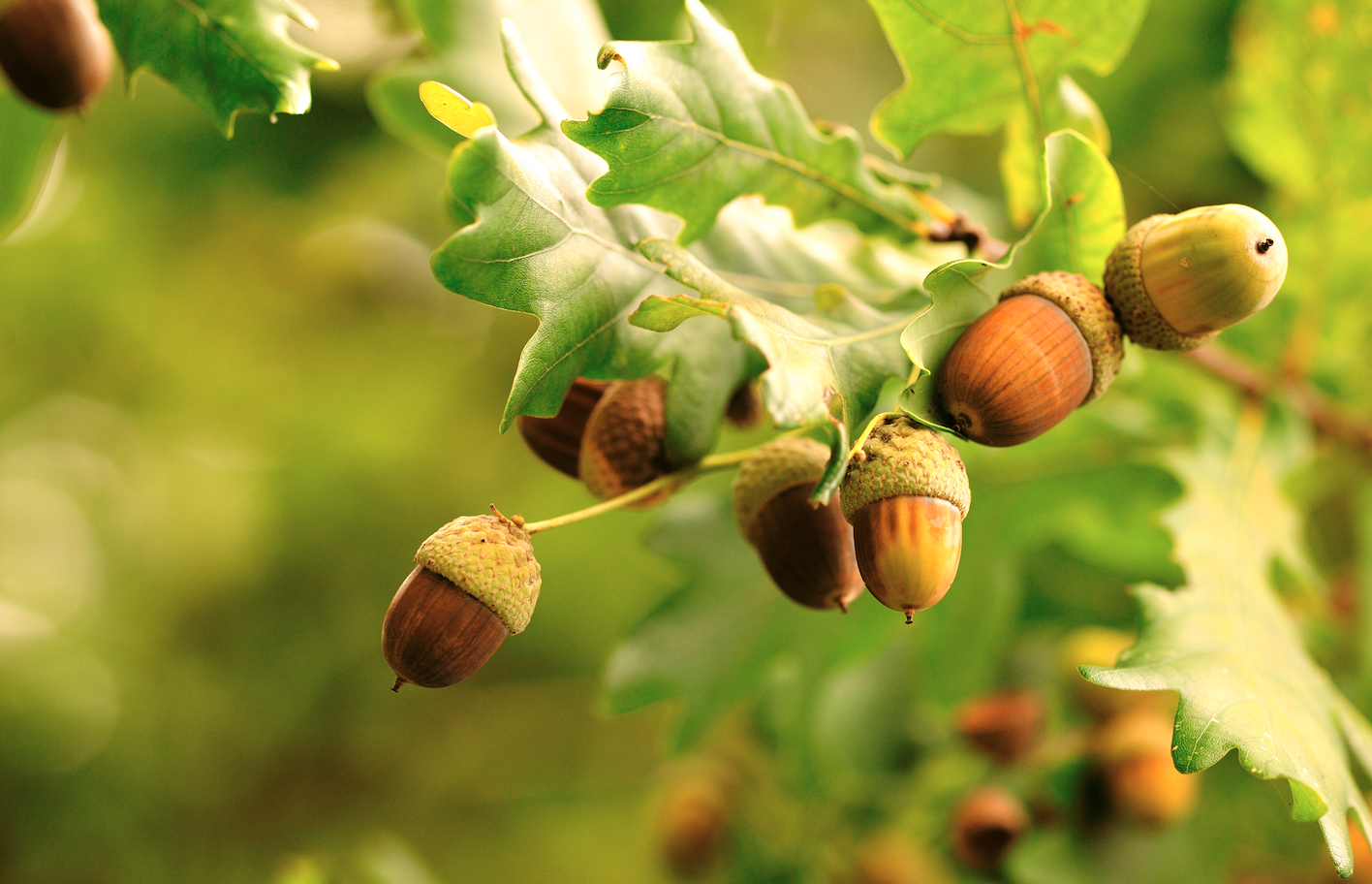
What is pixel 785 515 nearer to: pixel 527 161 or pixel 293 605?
pixel 527 161

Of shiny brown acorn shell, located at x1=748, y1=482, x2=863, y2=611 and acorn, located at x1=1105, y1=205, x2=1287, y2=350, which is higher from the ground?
acorn, located at x1=1105, y1=205, x2=1287, y2=350

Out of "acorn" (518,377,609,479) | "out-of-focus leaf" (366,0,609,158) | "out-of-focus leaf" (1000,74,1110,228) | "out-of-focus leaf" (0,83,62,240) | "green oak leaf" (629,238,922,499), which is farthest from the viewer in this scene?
"out-of-focus leaf" (366,0,609,158)

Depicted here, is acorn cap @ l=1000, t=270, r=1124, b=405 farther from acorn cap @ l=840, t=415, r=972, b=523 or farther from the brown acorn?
the brown acorn

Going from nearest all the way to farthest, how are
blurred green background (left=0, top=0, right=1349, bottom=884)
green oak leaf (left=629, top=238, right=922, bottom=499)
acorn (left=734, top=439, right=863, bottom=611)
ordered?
green oak leaf (left=629, top=238, right=922, bottom=499)
acorn (left=734, top=439, right=863, bottom=611)
blurred green background (left=0, top=0, right=1349, bottom=884)

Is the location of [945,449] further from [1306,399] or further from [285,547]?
[285,547]

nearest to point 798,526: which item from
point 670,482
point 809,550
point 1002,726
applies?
point 809,550

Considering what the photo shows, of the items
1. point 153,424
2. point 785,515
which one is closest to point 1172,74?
point 785,515

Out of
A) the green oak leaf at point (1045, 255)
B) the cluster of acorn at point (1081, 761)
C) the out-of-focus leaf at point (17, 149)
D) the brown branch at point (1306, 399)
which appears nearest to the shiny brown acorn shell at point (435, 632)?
the green oak leaf at point (1045, 255)

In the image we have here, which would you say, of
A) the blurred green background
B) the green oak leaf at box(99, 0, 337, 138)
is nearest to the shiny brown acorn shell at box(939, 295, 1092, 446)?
the green oak leaf at box(99, 0, 337, 138)
